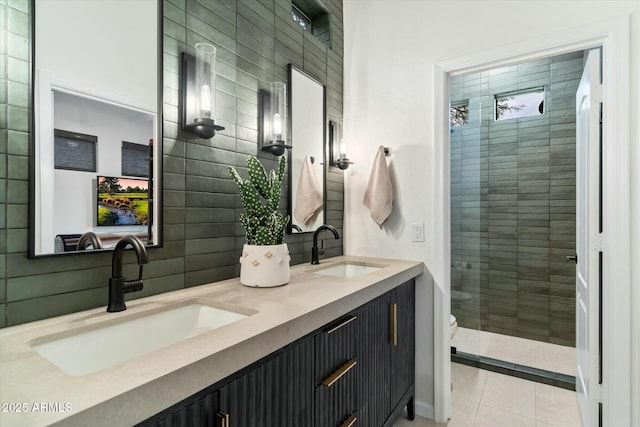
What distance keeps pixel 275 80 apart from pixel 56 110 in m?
1.10

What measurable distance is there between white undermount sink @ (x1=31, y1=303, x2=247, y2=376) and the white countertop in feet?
0.08

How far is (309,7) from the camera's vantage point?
2.24 m

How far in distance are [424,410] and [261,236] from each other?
1.56 metres

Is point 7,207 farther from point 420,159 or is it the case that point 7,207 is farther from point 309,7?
point 309,7

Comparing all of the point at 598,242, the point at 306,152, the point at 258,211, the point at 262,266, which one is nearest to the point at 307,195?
the point at 306,152

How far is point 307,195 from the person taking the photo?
204cm

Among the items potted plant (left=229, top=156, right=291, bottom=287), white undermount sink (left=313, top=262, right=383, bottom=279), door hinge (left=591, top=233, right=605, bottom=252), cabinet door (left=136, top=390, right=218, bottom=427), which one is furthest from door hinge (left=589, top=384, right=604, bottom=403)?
cabinet door (left=136, top=390, right=218, bottom=427)

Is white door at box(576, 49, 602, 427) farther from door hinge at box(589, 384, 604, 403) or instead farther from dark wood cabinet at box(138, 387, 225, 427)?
dark wood cabinet at box(138, 387, 225, 427)

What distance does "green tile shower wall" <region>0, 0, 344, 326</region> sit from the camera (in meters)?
0.89

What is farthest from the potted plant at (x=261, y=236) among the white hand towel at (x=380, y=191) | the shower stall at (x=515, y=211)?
the shower stall at (x=515, y=211)

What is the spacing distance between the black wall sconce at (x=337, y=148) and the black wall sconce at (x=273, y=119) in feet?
1.91

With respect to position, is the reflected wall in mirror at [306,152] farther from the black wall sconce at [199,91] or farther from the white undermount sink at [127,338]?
the white undermount sink at [127,338]

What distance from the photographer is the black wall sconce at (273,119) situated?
1708 mm

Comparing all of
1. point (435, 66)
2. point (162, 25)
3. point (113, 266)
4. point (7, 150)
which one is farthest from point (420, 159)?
point (7, 150)
